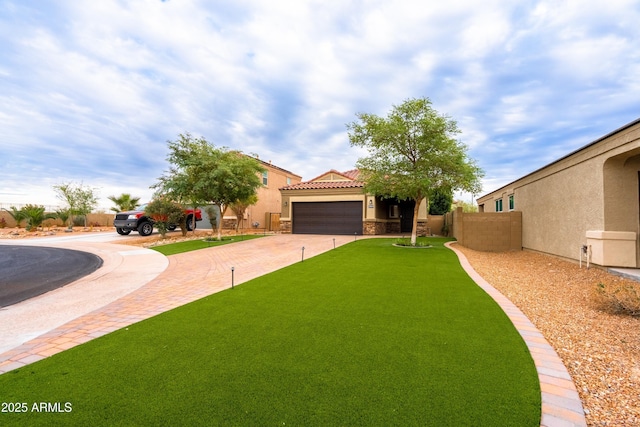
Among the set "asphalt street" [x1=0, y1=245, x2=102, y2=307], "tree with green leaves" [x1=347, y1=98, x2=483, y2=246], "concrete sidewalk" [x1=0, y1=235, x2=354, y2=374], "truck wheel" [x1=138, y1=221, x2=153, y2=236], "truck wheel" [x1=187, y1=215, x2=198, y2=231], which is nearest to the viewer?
"concrete sidewalk" [x1=0, y1=235, x2=354, y2=374]

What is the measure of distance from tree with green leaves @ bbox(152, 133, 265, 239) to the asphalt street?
5182 millimetres

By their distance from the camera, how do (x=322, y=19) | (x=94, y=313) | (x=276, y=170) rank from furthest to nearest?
1. (x=276, y=170)
2. (x=322, y=19)
3. (x=94, y=313)

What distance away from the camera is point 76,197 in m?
30.0

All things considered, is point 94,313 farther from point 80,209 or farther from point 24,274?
point 80,209

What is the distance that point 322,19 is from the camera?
33.4 ft

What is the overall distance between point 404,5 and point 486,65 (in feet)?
14.6

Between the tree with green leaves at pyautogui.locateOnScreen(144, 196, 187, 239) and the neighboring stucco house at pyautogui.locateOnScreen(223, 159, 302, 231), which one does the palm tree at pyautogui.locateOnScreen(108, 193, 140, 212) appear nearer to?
the neighboring stucco house at pyautogui.locateOnScreen(223, 159, 302, 231)

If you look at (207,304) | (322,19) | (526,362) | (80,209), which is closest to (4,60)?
(322,19)

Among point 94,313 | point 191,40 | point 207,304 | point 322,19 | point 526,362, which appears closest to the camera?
point 526,362

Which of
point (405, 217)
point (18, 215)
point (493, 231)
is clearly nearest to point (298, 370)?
point (493, 231)

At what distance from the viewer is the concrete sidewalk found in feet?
12.7

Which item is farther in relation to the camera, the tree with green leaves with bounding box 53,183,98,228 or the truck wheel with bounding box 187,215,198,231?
the tree with green leaves with bounding box 53,183,98,228

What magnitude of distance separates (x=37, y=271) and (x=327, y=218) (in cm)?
1542

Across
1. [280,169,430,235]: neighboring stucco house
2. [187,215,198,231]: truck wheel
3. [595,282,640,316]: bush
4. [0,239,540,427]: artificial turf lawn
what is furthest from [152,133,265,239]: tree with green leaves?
[595,282,640,316]: bush
